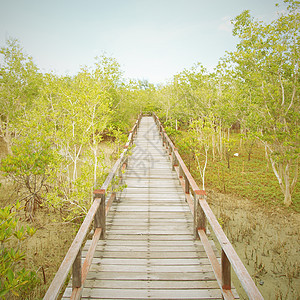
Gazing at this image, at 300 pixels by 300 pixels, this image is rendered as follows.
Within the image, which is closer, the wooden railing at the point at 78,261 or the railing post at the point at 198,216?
the wooden railing at the point at 78,261

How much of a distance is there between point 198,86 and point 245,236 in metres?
12.2

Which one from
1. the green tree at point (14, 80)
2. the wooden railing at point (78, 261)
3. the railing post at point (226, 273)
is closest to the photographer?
the wooden railing at point (78, 261)

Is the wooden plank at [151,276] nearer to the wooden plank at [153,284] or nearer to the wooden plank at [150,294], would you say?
the wooden plank at [153,284]

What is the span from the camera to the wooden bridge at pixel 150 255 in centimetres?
259

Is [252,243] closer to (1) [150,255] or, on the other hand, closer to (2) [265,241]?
(2) [265,241]

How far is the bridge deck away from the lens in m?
2.85

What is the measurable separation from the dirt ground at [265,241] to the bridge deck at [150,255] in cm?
175

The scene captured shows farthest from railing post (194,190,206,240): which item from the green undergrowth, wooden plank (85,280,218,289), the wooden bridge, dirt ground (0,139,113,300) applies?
the green undergrowth

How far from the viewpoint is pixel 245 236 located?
644 centimetres

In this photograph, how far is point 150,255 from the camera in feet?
11.7

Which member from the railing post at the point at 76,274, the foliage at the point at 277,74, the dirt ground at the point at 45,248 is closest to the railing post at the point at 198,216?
the railing post at the point at 76,274

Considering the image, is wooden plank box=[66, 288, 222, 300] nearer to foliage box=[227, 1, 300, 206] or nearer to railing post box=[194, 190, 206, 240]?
railing post box=[194, 190, 206, 240]

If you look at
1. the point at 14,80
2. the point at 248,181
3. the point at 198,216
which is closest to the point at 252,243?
the point at 198,216

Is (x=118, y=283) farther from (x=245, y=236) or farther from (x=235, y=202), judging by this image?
(x=235, y=202)
